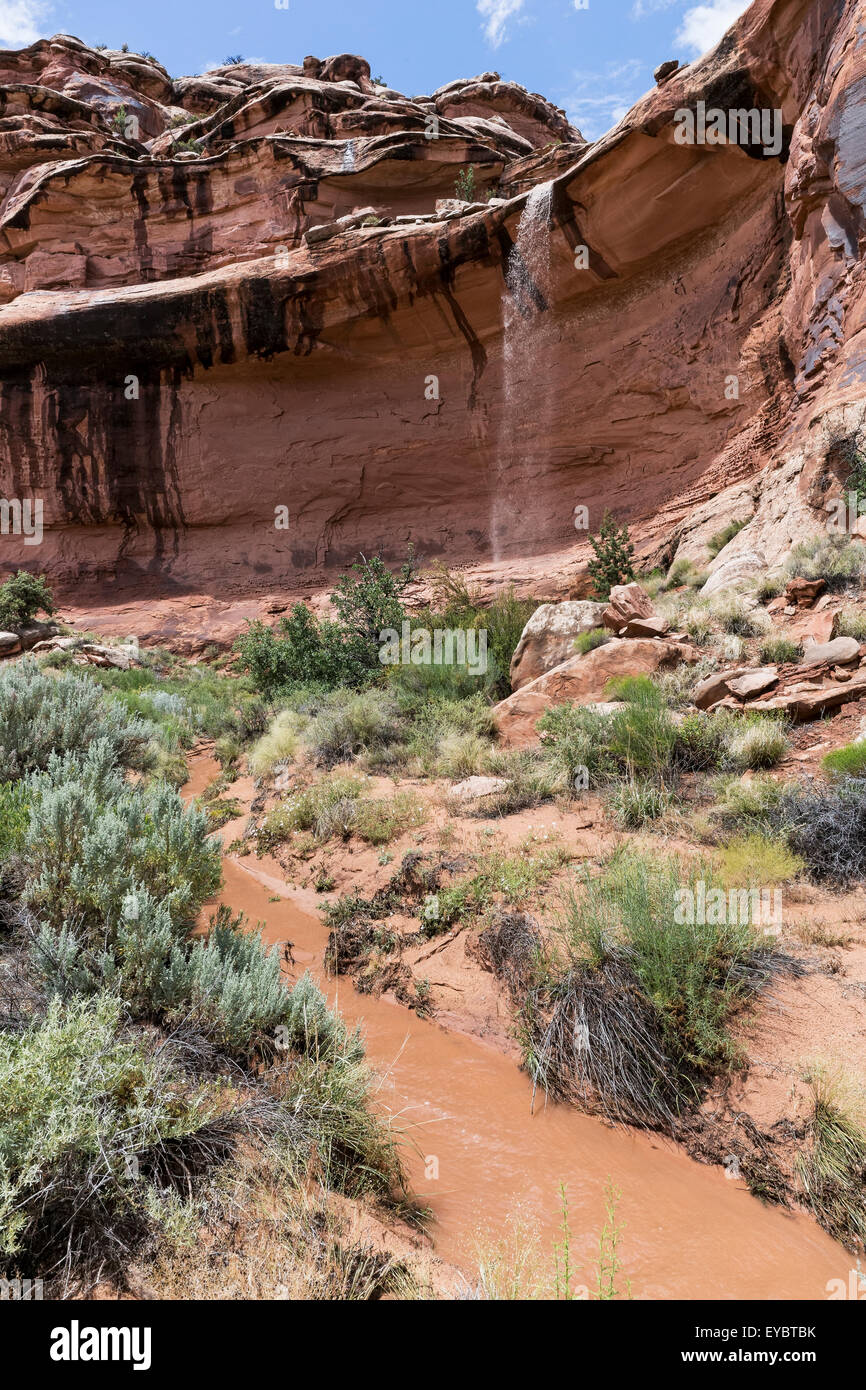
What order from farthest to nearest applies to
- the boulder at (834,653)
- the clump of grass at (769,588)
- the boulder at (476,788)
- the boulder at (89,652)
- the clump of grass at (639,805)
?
the boulder at (89,652) < the clump of grass at (769,588) < the boulder at (476,788) < the boulder at (834,653) < the clump of grass at (639,805)

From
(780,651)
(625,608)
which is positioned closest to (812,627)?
(780,651)

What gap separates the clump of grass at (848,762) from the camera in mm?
4363

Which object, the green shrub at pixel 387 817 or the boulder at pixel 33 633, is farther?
the boulder at pixel 33 633

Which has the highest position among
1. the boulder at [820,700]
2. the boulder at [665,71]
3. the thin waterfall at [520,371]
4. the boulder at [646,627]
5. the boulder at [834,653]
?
the boulder at [665,71]

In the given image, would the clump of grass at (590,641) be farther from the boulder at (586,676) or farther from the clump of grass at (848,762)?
the clump of grass at (848,762)

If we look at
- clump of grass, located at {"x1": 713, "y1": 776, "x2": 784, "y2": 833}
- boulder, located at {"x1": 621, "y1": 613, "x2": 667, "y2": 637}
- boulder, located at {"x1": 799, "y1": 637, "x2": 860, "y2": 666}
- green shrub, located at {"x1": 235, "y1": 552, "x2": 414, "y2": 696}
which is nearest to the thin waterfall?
green shrub, located at {"x1": 235, "y1": 552, "x2": 414, "y2": 696}

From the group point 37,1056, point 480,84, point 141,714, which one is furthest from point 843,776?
point 480,84

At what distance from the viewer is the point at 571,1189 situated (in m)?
2.52

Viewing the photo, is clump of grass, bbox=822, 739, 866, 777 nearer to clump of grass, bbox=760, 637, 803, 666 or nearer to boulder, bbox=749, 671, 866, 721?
boulder, bbox=749, 671, 866, 721

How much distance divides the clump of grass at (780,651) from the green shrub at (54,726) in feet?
20.3

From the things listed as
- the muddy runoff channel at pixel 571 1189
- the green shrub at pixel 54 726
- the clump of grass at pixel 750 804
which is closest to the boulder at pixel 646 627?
the clump of grass at pixel 750 804

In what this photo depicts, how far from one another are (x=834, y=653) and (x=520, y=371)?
1404cm

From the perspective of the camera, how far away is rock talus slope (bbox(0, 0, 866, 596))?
1192cm

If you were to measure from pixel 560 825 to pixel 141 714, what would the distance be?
23.7ft
